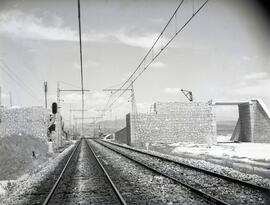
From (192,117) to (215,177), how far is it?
34.1 m

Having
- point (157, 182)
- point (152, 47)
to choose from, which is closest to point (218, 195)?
point (157, 182)

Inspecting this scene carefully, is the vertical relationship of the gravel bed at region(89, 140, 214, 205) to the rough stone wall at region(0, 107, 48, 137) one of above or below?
below

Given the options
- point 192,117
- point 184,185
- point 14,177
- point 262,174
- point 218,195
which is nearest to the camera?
point 218,195

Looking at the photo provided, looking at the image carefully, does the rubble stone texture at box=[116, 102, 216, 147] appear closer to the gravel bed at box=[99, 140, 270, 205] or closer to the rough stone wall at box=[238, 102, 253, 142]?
the rough stone wall at box=[238, 102, 253, 142]

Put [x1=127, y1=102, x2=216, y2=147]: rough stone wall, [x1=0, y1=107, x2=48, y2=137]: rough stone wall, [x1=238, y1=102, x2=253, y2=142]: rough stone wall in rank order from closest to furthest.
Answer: [x1=238, y1=102, x2=253, y2=142]: rough stone wall → [x1=127, y1=102, x2=216, y2=147]: rough stone wall → [x1=0, y1=107, x2=48, y2=137]: rough stone wall

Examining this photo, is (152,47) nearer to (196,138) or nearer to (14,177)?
(14,177)

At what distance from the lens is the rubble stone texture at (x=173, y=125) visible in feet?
155

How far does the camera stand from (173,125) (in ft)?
155

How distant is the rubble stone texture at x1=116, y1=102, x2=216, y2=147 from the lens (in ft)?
155

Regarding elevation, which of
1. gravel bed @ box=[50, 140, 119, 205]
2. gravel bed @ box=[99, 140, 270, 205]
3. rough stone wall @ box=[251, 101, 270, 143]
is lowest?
gravel bed @ box=[50, 140, 119, 205]

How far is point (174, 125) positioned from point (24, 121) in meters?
23.0

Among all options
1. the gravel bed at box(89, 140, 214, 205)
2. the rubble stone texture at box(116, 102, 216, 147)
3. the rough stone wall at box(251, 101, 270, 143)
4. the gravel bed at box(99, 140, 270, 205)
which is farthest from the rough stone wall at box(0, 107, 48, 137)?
the gravel bed at box(99, 140, 270, 205)

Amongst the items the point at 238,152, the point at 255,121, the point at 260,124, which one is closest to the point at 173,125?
the point at 255,121

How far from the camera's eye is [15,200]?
36.6 ft
